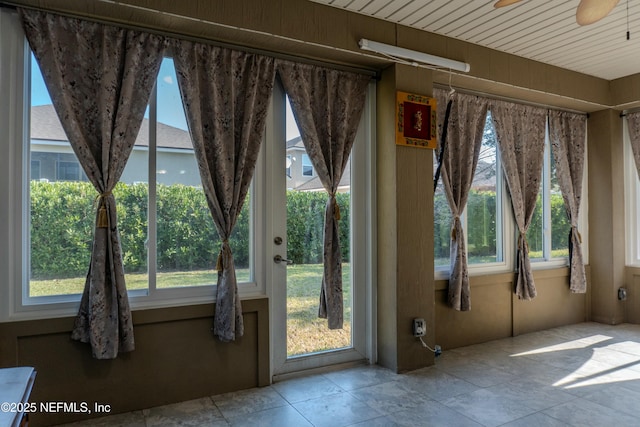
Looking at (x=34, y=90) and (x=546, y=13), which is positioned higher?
(x=546, y=13)

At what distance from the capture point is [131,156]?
2729mm

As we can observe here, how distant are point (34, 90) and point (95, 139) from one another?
0.44 metres

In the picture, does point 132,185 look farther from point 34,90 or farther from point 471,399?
point 471,399

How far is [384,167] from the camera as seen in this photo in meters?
Answer: 3.41

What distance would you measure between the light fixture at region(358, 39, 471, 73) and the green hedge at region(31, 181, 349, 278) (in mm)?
1147

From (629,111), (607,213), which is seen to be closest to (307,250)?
(607,213)

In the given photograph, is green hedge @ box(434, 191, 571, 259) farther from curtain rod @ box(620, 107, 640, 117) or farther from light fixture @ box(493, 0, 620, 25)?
light fixture @ box(493, 0, 620, 25)

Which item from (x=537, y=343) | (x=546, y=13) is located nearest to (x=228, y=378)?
(x=537, y=343)

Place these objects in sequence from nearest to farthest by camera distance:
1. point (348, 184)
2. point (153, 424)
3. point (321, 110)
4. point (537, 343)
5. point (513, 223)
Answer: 1. point (153, 424)
2. point (321, 110)
3. point (348, 184)
4. point (537, 343)
5. point (513, 223)

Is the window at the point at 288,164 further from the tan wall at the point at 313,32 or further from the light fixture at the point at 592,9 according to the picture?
the light fixture at the point at 592,9

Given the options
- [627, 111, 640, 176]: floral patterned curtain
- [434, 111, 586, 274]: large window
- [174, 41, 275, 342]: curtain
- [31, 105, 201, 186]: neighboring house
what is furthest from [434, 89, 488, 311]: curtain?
[31, 105, 201, 186]: neighboring house

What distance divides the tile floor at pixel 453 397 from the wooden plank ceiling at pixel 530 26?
2680 millimetres

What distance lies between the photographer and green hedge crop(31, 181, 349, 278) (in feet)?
8.23

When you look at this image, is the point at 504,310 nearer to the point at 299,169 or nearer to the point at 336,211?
the point at 336,211
